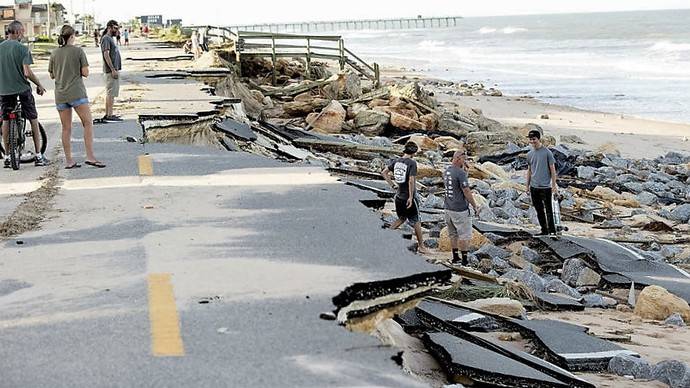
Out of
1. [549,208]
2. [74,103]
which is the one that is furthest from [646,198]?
[74,103]

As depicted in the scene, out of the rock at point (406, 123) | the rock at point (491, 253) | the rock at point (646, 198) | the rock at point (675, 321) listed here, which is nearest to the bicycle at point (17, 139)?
the rock at point (491, 253)

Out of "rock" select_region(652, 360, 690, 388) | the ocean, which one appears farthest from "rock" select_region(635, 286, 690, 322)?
the ocean

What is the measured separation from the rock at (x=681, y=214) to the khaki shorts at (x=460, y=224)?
5.63 m

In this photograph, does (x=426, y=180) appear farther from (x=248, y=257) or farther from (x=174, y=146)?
(x=248, y=257)

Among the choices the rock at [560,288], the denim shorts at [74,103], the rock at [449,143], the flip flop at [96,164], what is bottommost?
the rock at [449,143]

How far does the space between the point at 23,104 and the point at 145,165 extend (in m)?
1.82

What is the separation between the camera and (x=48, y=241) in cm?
880

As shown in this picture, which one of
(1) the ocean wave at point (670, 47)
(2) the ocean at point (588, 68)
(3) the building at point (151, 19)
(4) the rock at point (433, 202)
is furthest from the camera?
(3) the building at point (151, 19)

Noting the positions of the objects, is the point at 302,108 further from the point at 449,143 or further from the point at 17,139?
the point at 17,139

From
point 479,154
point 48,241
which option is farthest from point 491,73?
point 48,241

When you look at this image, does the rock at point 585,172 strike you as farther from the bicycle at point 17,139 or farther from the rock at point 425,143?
the bicycle at point 17,139

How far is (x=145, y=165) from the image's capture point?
42.5 ft

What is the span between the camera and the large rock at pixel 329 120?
2455 centimetres

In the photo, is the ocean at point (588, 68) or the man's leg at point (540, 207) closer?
the man's leg at point (540, 207)
